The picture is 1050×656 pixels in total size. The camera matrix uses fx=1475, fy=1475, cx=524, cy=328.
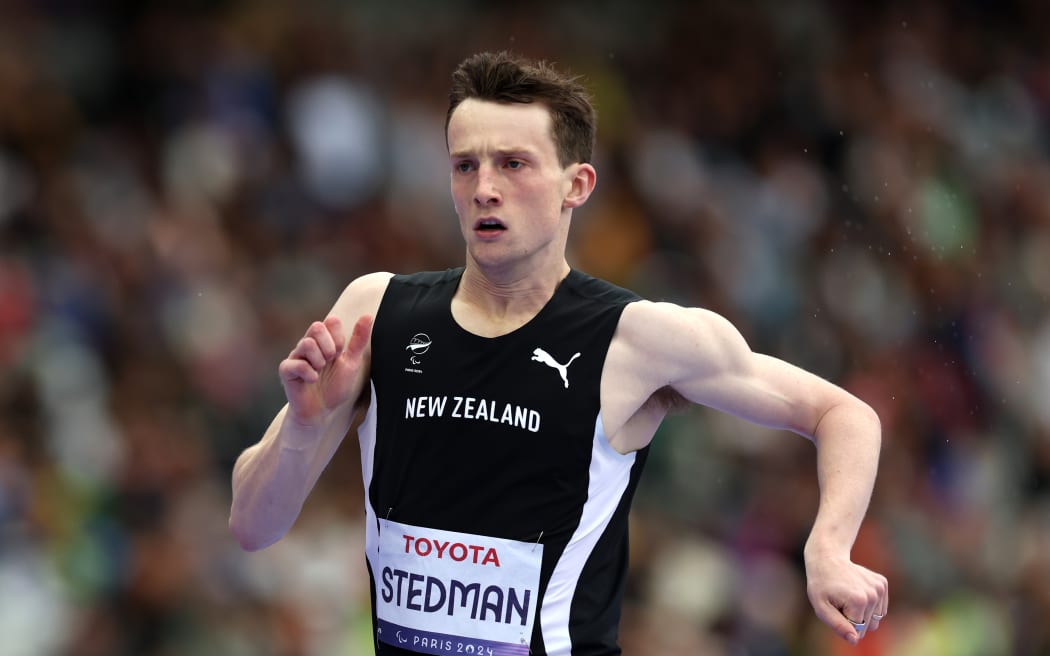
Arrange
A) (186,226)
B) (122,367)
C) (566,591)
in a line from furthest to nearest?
(186,226) < (122,367) < (566,591)

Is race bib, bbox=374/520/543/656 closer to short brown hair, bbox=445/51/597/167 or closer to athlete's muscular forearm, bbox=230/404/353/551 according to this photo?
athlete's muscular forearm, bbox=230/404/353/551

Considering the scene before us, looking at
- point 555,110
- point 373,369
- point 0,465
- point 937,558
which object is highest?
point 555,110

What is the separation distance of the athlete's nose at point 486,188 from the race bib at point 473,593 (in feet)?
2.89

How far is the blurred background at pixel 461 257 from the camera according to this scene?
755 cm

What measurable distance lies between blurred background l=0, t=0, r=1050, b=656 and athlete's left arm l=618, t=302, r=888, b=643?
3.76m

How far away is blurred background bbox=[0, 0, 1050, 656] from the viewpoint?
7551 millimetres

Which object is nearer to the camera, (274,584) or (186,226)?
(274,584)

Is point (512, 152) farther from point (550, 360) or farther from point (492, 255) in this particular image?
point (550, 360)

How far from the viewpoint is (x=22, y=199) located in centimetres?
844

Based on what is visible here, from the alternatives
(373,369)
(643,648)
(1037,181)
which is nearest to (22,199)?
(643,648)

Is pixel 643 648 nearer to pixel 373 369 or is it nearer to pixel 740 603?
pixel 740 603

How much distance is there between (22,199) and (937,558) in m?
5.80

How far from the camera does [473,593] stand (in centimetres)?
385

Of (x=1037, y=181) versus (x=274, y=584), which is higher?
(x=1037, y=181)
